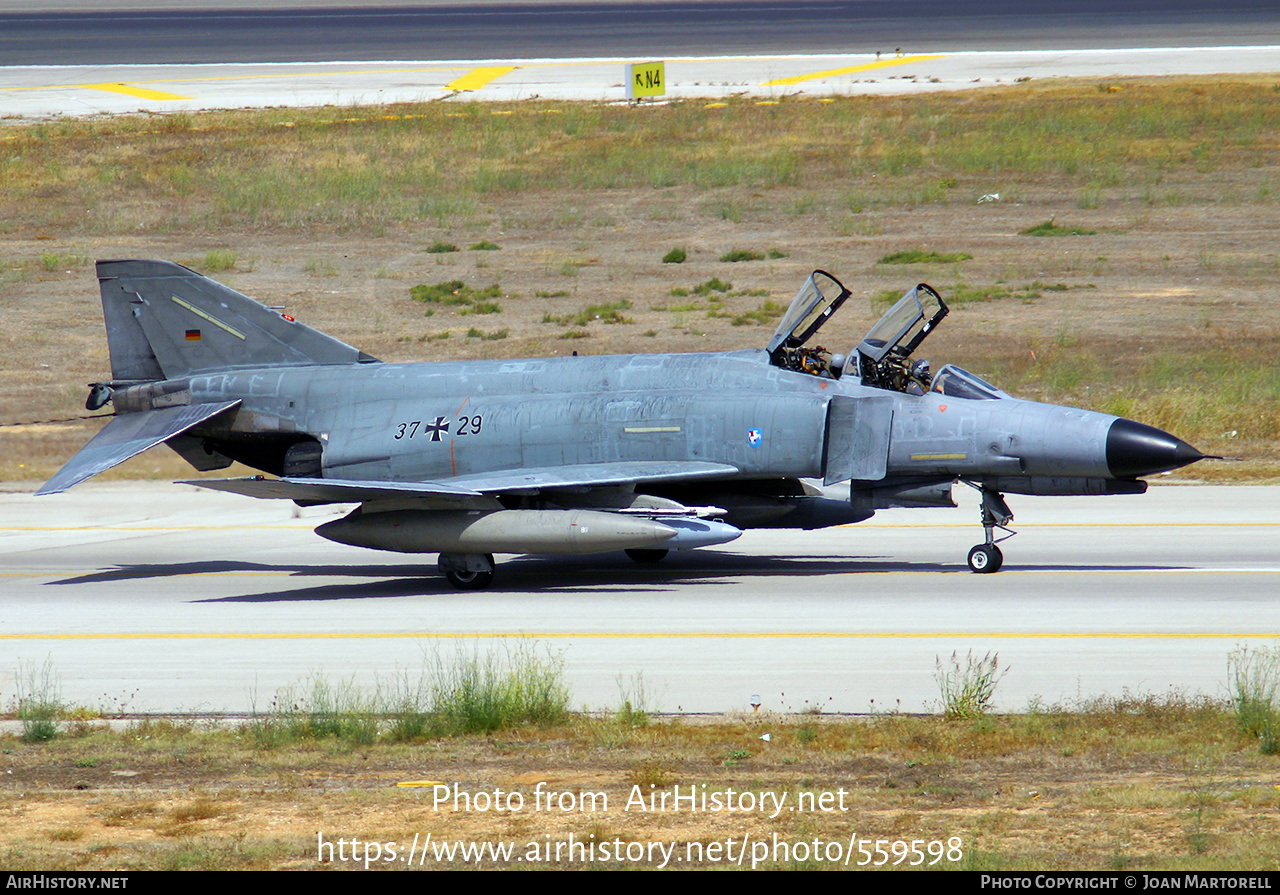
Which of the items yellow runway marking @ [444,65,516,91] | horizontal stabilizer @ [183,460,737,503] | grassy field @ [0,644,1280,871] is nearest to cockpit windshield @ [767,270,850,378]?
horizontal stabilizer @ [183,460,737,503]

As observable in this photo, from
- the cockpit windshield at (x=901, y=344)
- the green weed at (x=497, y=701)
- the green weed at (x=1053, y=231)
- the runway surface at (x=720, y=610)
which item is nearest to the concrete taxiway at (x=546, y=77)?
the green weed at (x=1053, y=231)

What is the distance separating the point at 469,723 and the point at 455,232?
34.7 meters

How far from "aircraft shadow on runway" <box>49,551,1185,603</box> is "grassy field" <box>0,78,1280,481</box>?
334 inches

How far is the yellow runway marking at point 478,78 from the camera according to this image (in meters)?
61.2

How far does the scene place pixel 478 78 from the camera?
6316 centimetres

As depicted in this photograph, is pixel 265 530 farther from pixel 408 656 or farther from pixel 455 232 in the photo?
pixel 455 232

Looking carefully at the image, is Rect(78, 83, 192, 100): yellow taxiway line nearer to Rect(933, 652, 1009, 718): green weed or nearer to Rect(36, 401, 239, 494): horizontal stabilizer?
Rect(36, 401, 239, 494): horizontal stabilizer

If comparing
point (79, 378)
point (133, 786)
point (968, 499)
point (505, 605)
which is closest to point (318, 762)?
point (133, 786)

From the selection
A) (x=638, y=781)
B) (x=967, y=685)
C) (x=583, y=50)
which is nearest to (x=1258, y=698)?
(x=967, y=685)

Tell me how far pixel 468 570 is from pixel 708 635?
411cm

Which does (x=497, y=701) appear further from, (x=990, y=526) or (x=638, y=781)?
(x=990, y=526)

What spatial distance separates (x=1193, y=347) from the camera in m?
31.0

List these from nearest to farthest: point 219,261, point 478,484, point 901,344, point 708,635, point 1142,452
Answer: point 708,635, point 1142,452, point 478,484, point 901,344, point 219,261

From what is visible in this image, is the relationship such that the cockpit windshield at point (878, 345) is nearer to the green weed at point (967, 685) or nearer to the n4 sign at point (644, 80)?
the green weed at point (967, 685)
